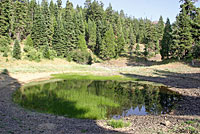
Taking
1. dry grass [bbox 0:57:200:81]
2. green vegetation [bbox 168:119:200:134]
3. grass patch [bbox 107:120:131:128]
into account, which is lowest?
grass patch [bbox 107:120:131:128]

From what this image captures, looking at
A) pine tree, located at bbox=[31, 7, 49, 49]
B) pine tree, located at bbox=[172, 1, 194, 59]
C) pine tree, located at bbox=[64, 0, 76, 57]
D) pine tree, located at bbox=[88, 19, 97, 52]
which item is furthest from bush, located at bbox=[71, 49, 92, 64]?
pine tree, located at bbox=[172, 1, 194, 59]

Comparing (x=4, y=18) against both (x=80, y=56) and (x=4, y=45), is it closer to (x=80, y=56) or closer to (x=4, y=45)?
(x=4, y=45)

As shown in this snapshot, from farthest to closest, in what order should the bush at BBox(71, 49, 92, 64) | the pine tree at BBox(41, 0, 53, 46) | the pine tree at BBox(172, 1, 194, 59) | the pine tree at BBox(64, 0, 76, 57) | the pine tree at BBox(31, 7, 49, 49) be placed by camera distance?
1. the pine tree at BBox(64, 0, 76, 57)
2. the pine tree at BBox(41, 0, 53, 46)
3. the bush at BBox(71, 49, 92, 64)
4. the pine tree at BBox(31, 7, 49, 49)
5. the pine tree at BBox(172, 1, 194, 59)

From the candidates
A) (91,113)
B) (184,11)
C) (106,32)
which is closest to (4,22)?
(106,32)

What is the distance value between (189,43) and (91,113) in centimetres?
4514

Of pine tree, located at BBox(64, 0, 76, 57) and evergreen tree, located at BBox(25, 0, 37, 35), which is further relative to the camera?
evergreen tree, located at BBox(25, 0, 37, 35)

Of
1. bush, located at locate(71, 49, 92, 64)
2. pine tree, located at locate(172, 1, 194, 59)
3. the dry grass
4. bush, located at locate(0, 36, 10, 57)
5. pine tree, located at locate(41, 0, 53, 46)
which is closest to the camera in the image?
the dry grass

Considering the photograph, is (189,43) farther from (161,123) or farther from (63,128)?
(63,128)

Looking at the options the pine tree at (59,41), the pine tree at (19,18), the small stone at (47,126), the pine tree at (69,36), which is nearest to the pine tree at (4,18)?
the pine tree at (19,18)

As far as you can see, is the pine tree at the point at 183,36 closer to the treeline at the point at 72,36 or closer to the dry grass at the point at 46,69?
the treeline at the point at 72,36

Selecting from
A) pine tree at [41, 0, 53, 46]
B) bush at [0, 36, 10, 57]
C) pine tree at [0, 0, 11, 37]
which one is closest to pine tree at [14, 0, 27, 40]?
pine tree at [0, 0, 11, 37]

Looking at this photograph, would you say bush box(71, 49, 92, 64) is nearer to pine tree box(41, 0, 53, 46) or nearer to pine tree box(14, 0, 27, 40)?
pine tree box(41, 0, 53, 46)

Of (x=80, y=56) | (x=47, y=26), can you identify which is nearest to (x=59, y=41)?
(x=47, y=26)

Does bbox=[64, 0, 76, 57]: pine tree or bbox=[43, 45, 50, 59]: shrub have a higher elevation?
bbox=[64, 0, 76, 57]: pine tree
